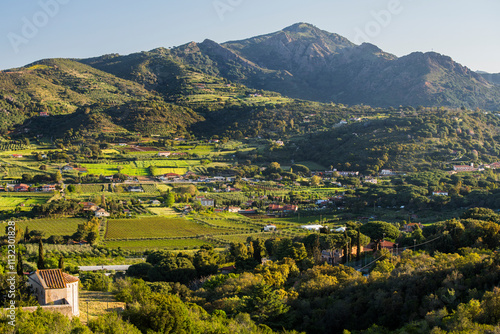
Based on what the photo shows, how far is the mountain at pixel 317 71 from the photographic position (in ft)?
411

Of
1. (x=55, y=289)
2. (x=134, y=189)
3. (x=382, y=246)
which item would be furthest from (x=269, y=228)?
(x=55, y=289)

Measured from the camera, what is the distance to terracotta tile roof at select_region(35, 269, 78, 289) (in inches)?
641

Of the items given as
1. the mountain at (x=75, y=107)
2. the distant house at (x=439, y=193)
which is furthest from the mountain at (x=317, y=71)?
the distant house at (x=439, y=193)

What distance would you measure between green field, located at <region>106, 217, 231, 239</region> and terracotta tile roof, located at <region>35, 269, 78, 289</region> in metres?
19.1

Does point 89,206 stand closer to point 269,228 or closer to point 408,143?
point 269,228

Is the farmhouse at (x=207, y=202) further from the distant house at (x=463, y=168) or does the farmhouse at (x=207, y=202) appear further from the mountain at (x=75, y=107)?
the mountain at (x=75, y=107)

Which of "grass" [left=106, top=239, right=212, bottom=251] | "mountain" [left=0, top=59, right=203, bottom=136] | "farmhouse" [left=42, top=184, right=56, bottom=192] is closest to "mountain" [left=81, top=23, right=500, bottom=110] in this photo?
"mountain" [left=0, top=59, right=203, bottom=136]

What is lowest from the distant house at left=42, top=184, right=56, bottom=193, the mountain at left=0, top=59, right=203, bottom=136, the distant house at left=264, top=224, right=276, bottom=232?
the distant house at left=264, top=224, right=276, bottom=232

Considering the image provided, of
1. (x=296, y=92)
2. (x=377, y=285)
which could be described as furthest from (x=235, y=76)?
(x=377, y=285)

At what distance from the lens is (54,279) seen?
1648 centimetres

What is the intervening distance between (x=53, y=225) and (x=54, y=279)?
22.6m

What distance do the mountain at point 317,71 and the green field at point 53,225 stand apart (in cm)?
7528

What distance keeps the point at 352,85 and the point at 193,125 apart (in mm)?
73315

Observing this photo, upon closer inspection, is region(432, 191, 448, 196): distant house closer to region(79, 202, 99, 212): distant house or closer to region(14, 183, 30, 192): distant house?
region(79, 202, 99, 212): distant house
